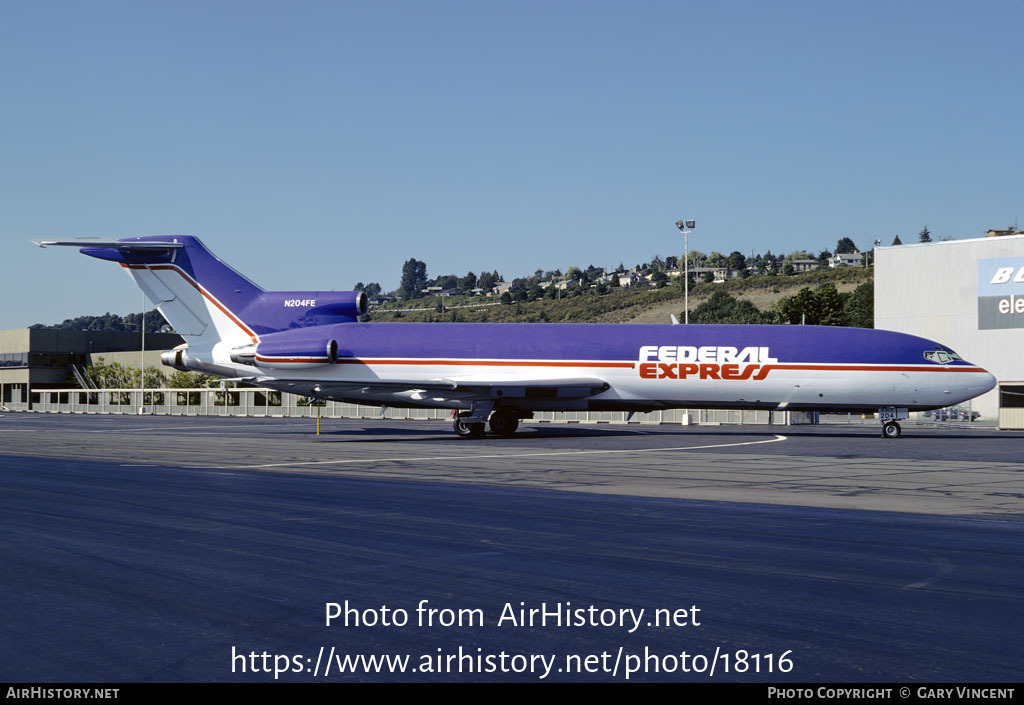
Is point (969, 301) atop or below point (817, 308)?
below

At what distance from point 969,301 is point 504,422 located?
3746cm

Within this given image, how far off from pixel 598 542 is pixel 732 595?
3.22 m

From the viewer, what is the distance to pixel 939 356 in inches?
1439

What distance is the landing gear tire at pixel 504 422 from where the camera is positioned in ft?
131

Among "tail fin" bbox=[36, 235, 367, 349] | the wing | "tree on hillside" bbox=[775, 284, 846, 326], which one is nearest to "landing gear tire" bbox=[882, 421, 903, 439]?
the wing

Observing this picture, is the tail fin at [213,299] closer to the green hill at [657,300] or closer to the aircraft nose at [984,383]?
the aircraft nose at [984,383]

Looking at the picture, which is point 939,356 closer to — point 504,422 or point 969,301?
point 504,422

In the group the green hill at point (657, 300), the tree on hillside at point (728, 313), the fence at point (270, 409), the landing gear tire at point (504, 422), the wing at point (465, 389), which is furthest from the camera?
the green hill at point (657, 300)

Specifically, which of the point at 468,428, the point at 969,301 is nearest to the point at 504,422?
the point at 468,428

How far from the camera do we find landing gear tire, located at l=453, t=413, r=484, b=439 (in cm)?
Result: 3922

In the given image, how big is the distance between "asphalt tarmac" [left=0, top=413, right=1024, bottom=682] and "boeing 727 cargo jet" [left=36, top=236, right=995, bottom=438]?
53.6 ft

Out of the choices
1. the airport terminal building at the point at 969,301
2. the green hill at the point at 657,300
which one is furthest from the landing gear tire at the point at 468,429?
the green hill at the point at 657,300

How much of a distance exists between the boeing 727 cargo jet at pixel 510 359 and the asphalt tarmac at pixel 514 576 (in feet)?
53.6
